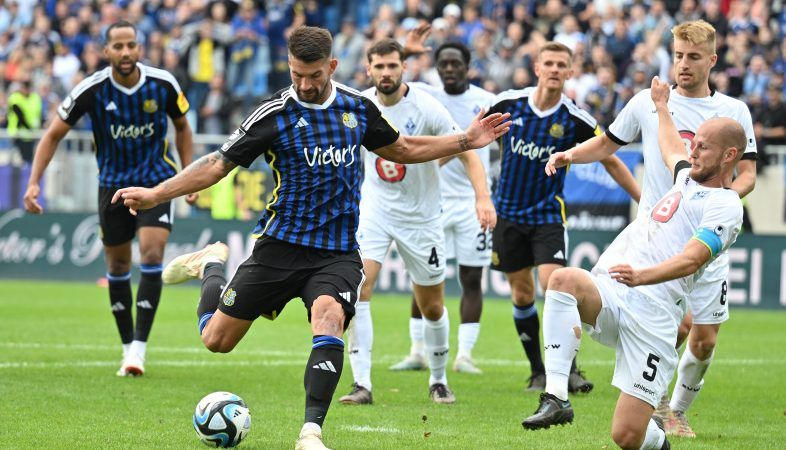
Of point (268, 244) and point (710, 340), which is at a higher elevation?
point (268, 244)

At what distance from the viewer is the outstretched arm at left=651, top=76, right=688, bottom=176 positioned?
25.6 feet

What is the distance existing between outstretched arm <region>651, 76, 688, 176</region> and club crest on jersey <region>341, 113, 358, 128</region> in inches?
75.6

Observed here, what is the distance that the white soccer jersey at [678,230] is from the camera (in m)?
6.71

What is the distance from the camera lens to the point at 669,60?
21094 mm

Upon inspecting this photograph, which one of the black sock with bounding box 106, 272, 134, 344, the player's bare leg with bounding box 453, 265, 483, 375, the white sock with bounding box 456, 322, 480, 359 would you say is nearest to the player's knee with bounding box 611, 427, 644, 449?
the player's bare leg with bounding box 453, 265, 483, 375

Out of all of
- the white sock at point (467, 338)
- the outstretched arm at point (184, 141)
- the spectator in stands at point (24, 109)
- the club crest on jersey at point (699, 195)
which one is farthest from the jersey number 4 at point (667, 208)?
the spectator in stands at point (24, 109)

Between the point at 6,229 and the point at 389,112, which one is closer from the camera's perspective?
the point at 389,112

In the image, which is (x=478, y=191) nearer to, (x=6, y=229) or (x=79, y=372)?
(x=79, y=372)

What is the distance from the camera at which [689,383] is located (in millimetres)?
8453

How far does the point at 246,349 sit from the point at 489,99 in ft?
11.9

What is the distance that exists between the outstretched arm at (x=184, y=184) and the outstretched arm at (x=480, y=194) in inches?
81.1

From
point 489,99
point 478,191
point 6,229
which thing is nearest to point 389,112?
point 478,191

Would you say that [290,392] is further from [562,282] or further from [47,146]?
[562,282]

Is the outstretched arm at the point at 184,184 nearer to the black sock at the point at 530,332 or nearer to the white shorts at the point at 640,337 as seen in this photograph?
the white shorts at the point at 640,337
